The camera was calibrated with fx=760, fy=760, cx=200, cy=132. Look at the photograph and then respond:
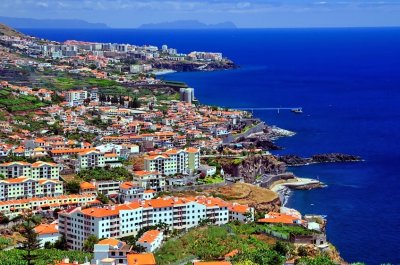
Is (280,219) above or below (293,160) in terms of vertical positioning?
above

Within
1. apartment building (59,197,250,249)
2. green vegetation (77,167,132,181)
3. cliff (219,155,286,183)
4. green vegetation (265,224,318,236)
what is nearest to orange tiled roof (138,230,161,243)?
apartment building (59,197,250,249)

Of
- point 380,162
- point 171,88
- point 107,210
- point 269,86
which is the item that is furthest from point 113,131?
point 269,86

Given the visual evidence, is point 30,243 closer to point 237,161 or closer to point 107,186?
point 107,186

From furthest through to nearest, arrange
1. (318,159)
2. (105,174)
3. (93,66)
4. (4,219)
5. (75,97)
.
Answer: (93,66)
(75,97)
(318,159)
(105,174)
(4,219)

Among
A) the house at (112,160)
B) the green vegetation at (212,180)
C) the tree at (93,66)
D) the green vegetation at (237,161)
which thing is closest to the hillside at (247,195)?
the green vegetation at (212,180)

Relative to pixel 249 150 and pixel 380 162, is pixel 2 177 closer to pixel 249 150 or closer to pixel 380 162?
pixel 249 150

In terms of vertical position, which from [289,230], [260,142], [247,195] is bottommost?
[260,142]

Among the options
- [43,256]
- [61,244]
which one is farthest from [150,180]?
[43,256]
